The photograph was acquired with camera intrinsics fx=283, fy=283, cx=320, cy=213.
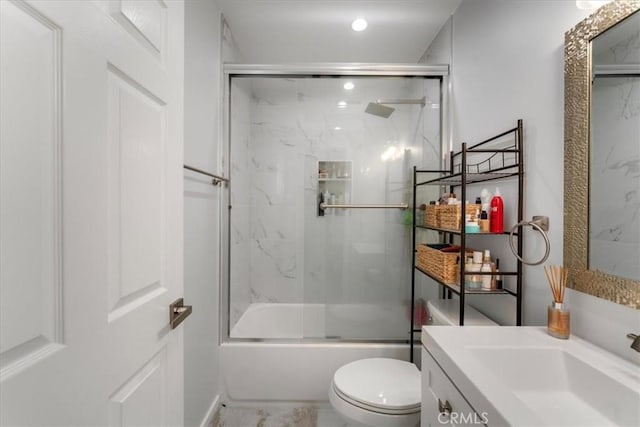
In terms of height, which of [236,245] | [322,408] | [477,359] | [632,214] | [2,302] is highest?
[632,214]

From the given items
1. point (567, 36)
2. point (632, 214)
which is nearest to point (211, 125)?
point (567, 36)

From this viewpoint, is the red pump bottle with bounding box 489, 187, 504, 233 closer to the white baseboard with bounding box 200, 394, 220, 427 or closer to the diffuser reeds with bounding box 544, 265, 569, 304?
the diffuser reeds with bounding box 544, 265, 569, 304

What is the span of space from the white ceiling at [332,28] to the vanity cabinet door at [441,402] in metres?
1.86

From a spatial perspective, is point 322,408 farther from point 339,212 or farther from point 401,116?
point 401,116

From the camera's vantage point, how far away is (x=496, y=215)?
1.22 meters

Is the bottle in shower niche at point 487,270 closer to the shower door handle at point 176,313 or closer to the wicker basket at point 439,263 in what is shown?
the wicker basket at point 439,263

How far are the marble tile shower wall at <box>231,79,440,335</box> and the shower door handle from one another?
1162mm

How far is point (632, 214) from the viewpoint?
0.76m

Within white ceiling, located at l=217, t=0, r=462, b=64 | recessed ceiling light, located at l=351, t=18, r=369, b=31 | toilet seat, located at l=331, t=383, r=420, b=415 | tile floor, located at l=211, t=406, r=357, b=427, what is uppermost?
white ceiling, located at l=217, t=0, r=462, b=64

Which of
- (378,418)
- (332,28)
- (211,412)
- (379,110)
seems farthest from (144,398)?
(332,28)

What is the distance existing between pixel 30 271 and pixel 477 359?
1.03 meters

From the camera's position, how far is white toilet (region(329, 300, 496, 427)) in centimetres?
117

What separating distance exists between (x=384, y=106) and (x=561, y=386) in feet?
5.51

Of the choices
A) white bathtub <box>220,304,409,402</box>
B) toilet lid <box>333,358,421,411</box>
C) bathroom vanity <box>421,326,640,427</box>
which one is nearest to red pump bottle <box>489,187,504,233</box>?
bathroom vanity <box>421,326,640,427</box>
